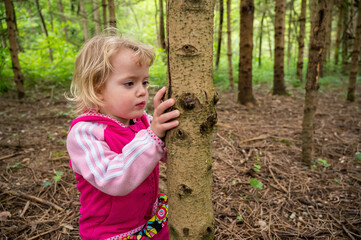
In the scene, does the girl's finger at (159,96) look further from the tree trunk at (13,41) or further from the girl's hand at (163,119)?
the tree trunk at (13,41)

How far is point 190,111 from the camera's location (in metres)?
0.98

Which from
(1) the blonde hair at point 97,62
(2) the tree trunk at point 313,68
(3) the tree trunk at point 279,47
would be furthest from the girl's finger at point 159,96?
(3) the tree trunk at point 279,47

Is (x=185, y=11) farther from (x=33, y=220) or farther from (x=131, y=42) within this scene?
(x=33, y=220)

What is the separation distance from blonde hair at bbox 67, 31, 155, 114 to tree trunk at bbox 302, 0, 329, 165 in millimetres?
2252

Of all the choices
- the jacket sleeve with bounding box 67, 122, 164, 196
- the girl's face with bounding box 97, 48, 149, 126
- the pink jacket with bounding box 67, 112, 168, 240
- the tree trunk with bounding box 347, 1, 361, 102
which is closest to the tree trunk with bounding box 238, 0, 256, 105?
the tree trunk with bounding box 347, 1, 361, 102

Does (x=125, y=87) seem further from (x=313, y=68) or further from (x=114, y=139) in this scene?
(x=313, y=68)

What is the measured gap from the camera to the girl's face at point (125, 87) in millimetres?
1213

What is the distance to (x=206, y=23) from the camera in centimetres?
95

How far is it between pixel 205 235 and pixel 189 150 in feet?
1.60

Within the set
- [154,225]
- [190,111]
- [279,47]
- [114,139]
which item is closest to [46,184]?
[154,225]

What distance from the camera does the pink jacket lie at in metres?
1.02

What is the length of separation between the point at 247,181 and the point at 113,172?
207 cm

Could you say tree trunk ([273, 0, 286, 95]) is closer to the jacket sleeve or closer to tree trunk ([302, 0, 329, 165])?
tree trunk ([302, 0, 329, 165])

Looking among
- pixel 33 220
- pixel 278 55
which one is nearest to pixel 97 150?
pixel 33 220
